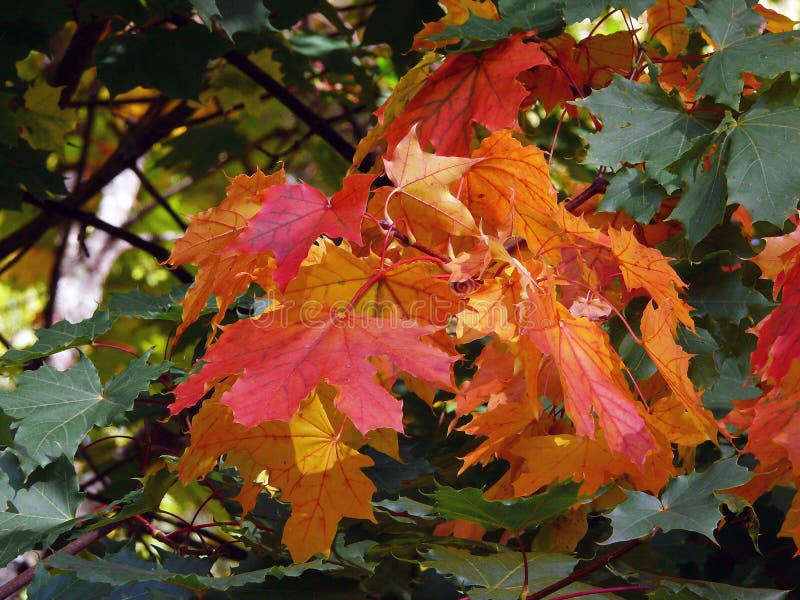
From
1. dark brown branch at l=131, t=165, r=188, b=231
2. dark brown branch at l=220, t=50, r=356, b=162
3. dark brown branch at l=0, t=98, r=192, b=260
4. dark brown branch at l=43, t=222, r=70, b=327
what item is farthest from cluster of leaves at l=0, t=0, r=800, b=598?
dark brown branch at l=43, t=222, r=70, b=327

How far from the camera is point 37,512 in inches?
44.9

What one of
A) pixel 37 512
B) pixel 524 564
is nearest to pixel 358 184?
pixel 524 564

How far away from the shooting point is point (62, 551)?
40.4 inches

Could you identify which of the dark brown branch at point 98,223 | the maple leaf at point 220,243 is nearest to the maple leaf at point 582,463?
the maple leaf at point 220,243

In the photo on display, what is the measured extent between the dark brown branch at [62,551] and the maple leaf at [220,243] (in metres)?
0.32

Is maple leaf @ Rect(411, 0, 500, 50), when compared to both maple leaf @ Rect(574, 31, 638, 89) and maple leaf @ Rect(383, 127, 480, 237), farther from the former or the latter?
maple leaf @ Rect(383, 127, 480, 237)

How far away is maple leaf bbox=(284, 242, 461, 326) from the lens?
0.90 meters

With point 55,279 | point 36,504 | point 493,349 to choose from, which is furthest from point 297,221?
point 55,279

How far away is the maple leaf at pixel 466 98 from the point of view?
3.60 ft

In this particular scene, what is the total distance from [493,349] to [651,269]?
0.19 meters

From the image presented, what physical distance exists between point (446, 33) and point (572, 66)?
8.7 inches

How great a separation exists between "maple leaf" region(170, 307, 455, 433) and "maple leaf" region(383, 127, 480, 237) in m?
0.14

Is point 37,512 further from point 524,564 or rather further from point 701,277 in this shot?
point 701,277

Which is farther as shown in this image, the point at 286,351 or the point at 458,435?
the point at 458,435
